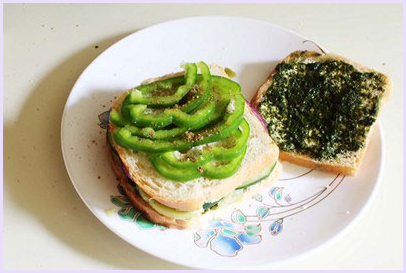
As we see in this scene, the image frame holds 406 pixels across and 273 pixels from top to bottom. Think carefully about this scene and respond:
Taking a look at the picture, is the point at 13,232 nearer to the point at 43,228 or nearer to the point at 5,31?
the point at 43,228

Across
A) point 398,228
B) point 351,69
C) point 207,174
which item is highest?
point 351,69

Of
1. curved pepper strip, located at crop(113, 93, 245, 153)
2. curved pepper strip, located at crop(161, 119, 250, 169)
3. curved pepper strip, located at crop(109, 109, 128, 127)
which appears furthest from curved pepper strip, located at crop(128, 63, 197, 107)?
curved pepper strip, located at crop(161, 119, 250, 169)

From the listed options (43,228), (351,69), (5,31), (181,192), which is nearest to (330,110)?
(351,69)

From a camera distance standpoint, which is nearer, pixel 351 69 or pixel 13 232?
pixel 13 232

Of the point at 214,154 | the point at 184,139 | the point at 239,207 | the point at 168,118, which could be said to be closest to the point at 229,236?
the point at 239,207

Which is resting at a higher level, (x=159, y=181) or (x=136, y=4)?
(x=136, y=4)

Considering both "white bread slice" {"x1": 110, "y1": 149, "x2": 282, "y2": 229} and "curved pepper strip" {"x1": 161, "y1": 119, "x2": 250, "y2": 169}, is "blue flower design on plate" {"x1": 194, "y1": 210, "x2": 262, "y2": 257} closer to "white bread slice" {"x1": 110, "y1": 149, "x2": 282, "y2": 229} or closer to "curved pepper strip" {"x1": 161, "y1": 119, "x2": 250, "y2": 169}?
"white bread slice" {"x1": 110, "y1": 149, "x2": 282, "y2": 229}
